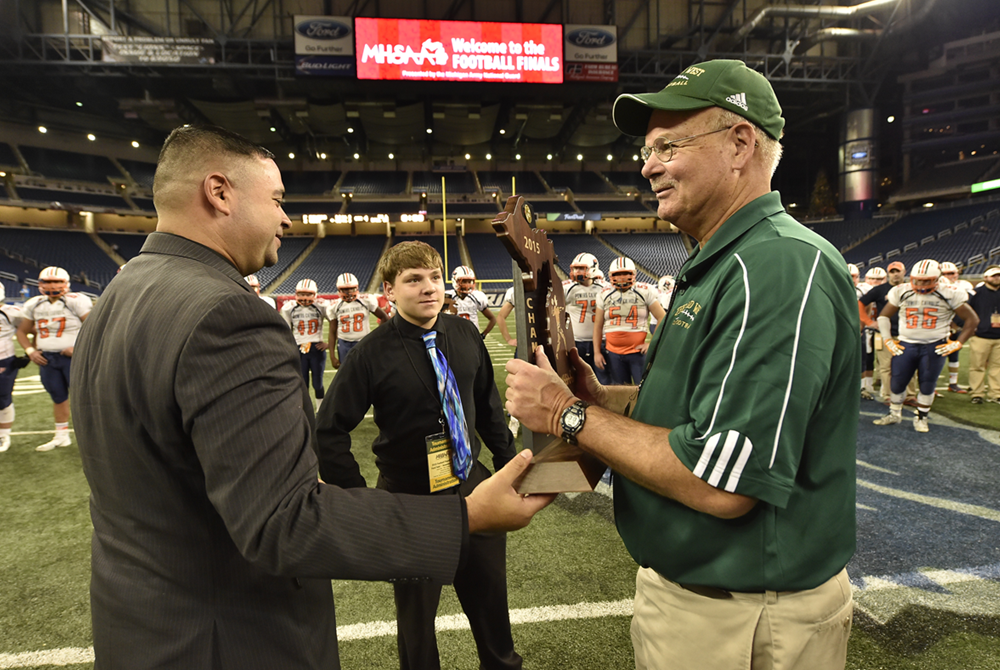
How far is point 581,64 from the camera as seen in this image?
2373cm

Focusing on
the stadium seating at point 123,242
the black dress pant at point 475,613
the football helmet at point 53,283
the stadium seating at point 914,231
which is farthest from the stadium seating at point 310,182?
the black dress pant at point 475,613

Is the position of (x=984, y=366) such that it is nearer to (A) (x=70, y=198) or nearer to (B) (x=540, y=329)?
(B) (x=540, y=329)

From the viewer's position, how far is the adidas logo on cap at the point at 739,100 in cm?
114

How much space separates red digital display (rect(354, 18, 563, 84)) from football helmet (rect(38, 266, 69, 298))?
19.8m

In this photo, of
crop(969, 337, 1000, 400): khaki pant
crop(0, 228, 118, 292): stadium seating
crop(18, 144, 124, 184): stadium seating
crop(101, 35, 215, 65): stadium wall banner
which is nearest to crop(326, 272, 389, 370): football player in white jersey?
crop(969, 337, 1000, 400): khaki pant

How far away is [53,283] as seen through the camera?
254 inches

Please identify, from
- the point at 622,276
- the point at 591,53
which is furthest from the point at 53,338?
Answer: the point at 591,53

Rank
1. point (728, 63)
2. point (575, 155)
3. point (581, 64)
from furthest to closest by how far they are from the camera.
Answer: point (575, 155) → point (581, 64) → point (728, 63)

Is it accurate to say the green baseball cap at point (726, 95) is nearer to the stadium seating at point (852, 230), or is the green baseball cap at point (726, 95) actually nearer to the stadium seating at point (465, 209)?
the stadium seating at point (465, 209)

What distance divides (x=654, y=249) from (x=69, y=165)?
38.3m

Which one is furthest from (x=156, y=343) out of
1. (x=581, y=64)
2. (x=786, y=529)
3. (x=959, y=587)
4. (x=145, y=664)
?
(x=581, y=64)

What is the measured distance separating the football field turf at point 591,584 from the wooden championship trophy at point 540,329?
1.92 m

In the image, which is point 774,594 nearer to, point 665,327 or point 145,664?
point 665,327

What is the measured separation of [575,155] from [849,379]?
41324 mm
